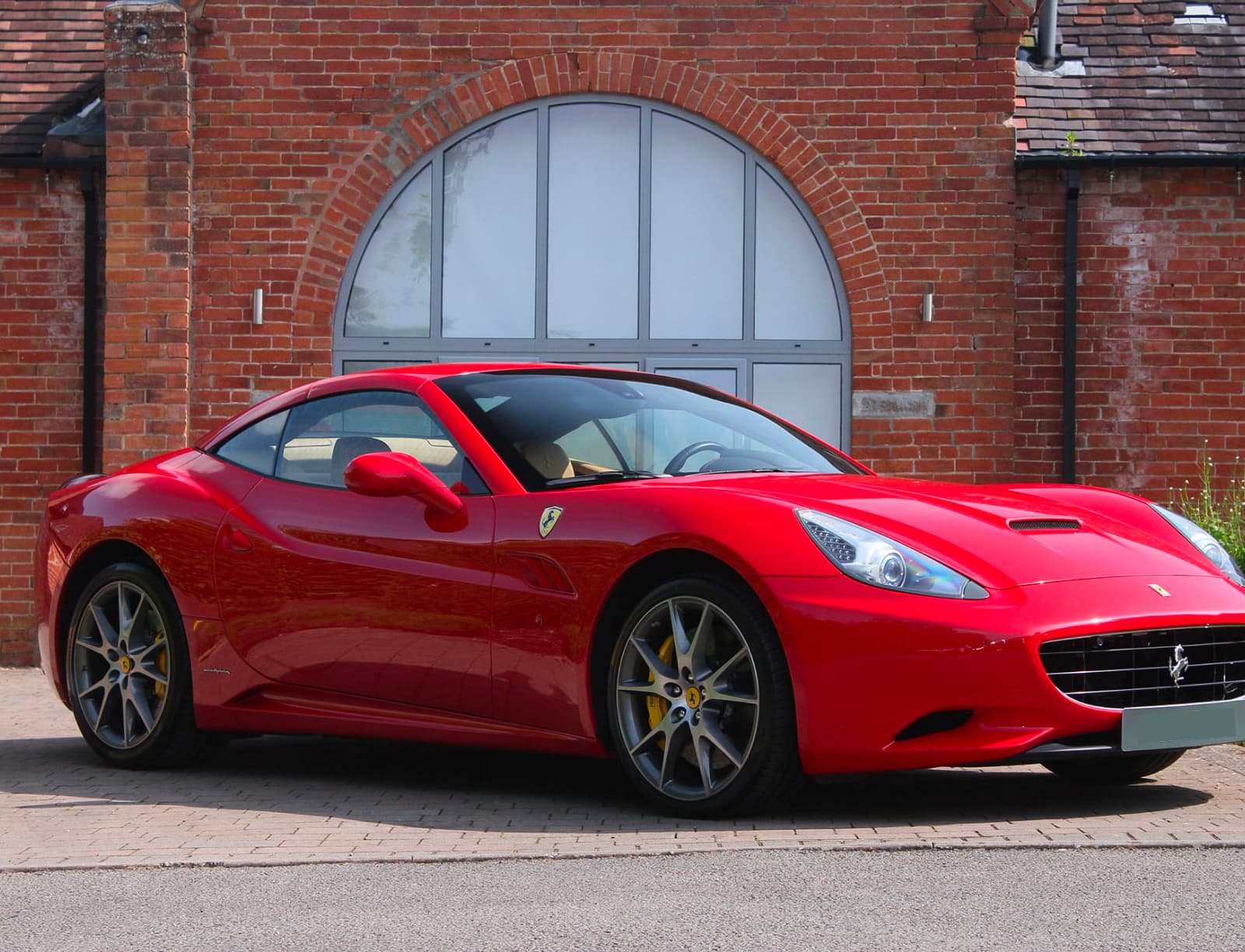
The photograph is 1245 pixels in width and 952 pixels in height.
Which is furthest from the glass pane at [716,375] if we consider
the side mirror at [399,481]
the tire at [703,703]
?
the tire at [703,703]

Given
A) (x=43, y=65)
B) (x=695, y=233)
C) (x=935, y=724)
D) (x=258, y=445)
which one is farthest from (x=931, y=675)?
(x=43, y=65)

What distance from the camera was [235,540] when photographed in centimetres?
623

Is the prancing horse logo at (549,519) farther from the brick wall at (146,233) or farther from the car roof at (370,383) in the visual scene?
the brick wall at (146,233)

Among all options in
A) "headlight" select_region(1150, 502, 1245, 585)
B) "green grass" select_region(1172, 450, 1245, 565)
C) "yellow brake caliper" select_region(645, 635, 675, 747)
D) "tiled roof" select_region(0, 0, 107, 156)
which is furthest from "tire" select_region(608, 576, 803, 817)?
"tiled roof" select_region(0, 0, 107, 156)

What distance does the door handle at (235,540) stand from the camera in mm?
6188

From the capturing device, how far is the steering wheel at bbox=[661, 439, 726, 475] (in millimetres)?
5727

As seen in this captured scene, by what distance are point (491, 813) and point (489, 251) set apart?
735 centimetres

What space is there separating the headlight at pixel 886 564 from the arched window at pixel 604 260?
7.31 meters

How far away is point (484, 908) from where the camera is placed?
4004 mm

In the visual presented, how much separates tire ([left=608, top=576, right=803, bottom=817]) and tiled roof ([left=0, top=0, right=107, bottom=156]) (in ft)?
29.5

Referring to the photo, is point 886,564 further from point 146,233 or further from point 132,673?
point 146,233

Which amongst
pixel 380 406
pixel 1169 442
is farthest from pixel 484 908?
pixel 1169 442

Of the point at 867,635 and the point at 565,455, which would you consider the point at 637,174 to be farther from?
the point at 867,635

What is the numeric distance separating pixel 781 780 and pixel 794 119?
793cm
